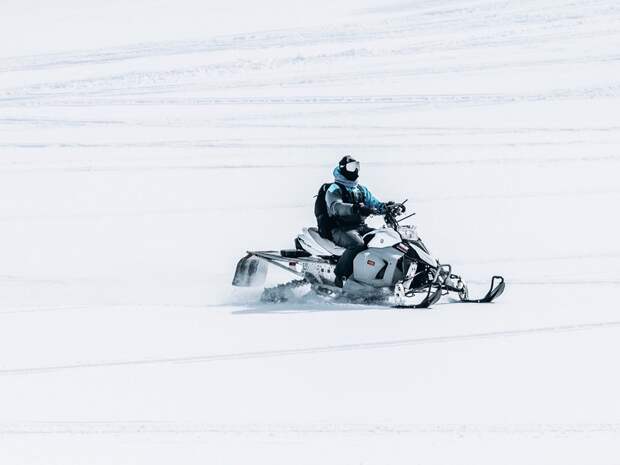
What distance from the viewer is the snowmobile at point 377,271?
32.0 feet

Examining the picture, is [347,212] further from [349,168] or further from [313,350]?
[313,350]

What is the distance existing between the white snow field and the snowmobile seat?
42 centimetres

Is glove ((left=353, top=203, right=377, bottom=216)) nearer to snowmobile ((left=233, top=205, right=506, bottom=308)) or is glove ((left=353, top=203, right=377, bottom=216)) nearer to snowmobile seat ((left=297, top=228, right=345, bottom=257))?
snowmobile ((left=233, top=205, right=506, bottom=308))

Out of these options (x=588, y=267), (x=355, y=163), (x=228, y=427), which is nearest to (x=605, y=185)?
(x=588, y=267)

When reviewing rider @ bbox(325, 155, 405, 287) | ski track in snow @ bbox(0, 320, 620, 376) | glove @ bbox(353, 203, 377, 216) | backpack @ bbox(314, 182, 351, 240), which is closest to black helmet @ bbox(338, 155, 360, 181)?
rider @ bbox(325, 155, 405, 287)

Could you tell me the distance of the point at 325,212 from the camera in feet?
33.2

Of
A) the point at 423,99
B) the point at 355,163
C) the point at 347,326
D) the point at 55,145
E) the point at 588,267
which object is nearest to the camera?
the point at 347,326

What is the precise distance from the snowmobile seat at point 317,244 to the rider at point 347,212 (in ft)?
0.25

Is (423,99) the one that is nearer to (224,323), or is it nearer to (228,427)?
(224,323)

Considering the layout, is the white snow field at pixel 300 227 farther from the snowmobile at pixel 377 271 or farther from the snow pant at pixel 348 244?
the snow pant at pixel 348 244

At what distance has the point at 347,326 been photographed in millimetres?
8797

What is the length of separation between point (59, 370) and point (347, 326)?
2250 millimetres

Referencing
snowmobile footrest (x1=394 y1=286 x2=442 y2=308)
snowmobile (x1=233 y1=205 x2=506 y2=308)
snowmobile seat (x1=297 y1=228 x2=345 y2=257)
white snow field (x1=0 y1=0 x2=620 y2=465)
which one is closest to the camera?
white snow field (x1=0 y1=0 x2=620 y2=465)

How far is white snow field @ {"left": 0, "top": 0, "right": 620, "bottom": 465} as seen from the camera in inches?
239
